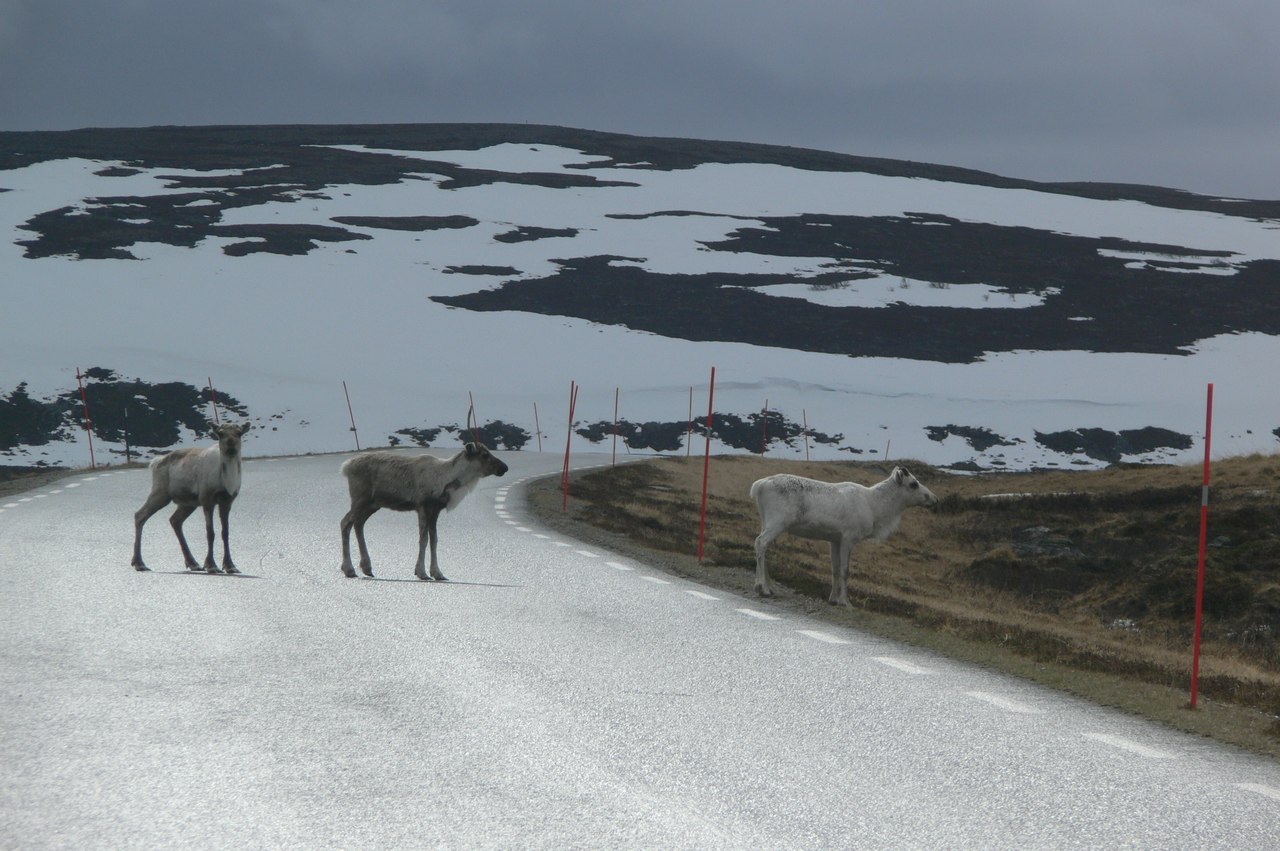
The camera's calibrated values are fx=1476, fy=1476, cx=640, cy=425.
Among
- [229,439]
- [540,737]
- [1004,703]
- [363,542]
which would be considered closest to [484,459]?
[363,542]

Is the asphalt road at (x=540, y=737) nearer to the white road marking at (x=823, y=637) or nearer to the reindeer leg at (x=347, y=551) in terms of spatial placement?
the white road marking at (x=823, y=637)

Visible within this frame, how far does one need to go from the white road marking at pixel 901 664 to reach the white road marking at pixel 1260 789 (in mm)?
3293

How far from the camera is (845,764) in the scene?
6.63m

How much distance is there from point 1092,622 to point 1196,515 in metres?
9.33

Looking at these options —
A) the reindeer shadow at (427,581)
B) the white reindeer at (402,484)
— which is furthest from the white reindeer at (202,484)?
the reindeer shadow at (427,581)

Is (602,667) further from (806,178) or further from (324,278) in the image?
(806,178)

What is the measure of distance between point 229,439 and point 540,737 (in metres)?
8.84

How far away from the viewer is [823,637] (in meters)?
11.4

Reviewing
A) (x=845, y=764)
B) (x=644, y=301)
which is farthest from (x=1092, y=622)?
(x=644, y=301)

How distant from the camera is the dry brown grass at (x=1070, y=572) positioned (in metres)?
10.7

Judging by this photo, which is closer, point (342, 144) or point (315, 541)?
point (315, 541)

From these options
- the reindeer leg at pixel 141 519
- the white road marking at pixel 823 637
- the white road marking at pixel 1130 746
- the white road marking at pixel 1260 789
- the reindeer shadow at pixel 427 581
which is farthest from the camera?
the reindeer leg at pixel 141 519

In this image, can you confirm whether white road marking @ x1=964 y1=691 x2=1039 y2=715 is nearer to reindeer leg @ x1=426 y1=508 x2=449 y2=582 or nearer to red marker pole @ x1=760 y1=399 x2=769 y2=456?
reindeer leg @ x1=426 y1=508 x2=449 y2=582

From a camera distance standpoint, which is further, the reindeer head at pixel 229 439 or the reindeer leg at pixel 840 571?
the reindeer head at pixel 229 439
